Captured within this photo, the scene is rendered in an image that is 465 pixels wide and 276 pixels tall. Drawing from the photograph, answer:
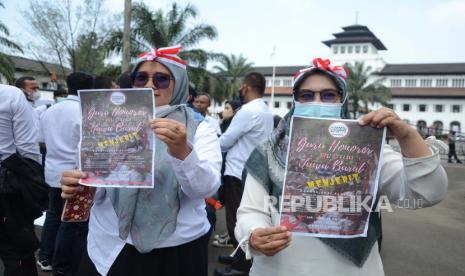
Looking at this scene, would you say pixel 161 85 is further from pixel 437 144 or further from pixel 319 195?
pixel 437 144

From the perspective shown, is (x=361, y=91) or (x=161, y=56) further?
(x=361, y=91)

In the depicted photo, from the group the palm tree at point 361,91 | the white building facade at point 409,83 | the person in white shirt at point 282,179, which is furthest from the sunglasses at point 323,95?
the white building facade at point 409,83

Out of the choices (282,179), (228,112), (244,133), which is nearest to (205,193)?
(282,179)

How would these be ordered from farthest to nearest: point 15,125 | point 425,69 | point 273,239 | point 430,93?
point 425,69 < point 430,93 < point 15,125 < point 273,239

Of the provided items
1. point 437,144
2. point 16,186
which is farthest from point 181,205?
point 16,186

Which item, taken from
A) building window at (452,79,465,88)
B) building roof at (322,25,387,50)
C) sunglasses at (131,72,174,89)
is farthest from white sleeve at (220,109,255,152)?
building roof at (322,25,387,50)

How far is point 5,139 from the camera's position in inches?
120

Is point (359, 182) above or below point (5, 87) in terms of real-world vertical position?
below

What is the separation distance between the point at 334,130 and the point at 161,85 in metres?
0.99

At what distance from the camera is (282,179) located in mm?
1689

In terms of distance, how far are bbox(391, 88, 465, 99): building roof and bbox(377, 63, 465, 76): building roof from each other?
3038 millimetres

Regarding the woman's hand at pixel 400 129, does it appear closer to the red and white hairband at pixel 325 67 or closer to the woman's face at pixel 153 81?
the red and white hairband at pixel 325 67

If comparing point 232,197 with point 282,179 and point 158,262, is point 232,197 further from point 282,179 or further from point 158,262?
point 282,179

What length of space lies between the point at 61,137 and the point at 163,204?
2.22m
